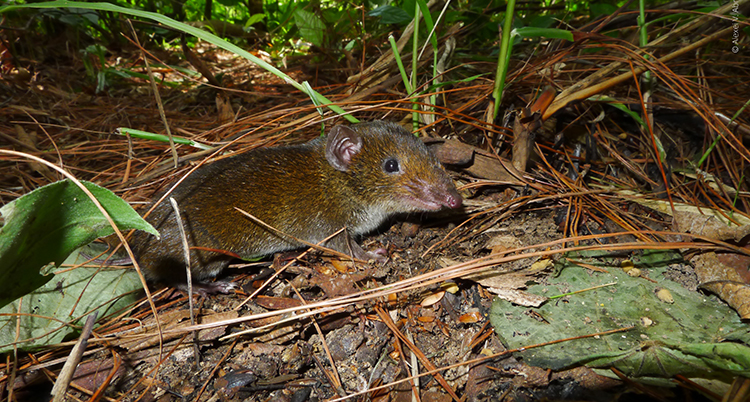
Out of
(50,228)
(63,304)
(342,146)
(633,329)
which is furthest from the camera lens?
(342,146)

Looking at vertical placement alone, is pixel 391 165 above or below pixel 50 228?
below

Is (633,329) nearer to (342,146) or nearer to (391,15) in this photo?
(342,146)

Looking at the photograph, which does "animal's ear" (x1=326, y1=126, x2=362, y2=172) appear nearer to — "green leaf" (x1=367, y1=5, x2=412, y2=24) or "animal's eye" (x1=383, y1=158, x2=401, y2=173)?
"animal's eye" (x1=383, y1=158, x2=401, y2=173)

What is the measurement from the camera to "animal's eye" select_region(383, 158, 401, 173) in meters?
2.95

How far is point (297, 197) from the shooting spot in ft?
9.75

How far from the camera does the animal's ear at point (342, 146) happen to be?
112 inches

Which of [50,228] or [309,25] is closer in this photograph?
[50,228]

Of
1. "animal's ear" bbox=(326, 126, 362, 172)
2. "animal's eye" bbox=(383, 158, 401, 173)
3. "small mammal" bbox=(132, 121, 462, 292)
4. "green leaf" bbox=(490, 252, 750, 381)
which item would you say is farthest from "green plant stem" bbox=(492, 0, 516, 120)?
"green leaf" bbox=(490, 252, 750, 381)

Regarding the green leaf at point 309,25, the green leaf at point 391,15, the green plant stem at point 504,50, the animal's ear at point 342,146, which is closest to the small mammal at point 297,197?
the animal's ear at point 342,146

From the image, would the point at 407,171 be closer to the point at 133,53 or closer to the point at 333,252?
the point at 333,252

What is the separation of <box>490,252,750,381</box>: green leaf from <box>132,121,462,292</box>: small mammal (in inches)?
35.0

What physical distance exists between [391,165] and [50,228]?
206 centimetres

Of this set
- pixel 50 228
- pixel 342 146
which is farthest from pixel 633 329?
pixel 50 228

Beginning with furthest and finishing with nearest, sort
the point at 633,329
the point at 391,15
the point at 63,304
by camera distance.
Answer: the point at 391,15 → the point at 63,304 → the point at 633,329
